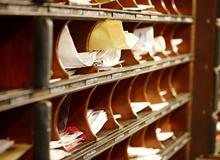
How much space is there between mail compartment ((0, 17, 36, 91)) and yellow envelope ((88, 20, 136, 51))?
628 millimetres

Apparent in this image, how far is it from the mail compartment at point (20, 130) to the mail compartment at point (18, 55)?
11cm

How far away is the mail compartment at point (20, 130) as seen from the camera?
1573 millimetres

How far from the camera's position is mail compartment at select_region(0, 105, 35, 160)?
1573 millimetres

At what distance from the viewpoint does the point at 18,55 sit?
1540 mm

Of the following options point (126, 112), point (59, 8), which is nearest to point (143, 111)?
point (126, 112)

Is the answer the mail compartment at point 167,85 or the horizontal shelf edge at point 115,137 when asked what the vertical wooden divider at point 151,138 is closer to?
the horizontal shelf edge at point 115,137

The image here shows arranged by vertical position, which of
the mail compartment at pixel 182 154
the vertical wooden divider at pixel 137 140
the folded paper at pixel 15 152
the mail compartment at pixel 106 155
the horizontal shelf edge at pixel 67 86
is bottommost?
the mail compartment at pixel 182 154

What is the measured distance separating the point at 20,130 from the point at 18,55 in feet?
0.90

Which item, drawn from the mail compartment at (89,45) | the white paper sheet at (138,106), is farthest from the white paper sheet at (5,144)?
the white paper sheet at (138,106)

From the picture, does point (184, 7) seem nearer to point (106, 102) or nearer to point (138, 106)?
point (138, 106)

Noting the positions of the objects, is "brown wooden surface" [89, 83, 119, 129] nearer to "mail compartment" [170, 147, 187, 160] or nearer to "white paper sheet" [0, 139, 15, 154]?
"white paper sheet" [0, 139, 15, 154]

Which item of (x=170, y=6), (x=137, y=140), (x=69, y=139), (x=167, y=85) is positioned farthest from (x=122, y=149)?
(x=170, y=6)

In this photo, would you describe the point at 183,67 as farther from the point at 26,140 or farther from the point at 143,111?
the point at 26,140

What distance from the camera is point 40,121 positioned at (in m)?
1.58
